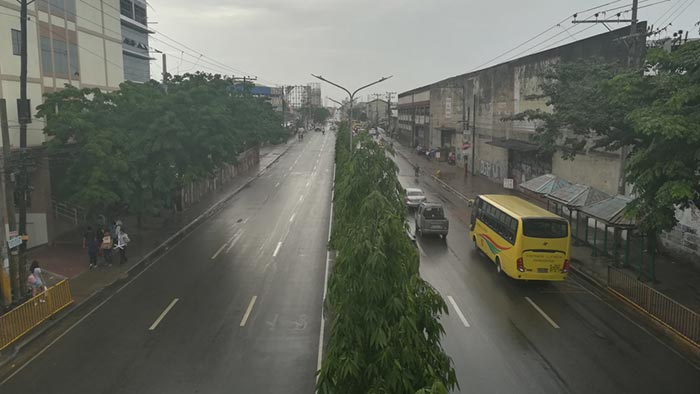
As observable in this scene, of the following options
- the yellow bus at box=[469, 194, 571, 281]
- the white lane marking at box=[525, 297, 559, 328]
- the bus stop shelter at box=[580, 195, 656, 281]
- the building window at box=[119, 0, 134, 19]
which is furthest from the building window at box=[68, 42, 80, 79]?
the building window at box=[119, 0, 134, 19]

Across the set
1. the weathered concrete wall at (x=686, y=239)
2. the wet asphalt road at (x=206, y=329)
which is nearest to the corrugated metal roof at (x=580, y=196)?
the weathered concrete wall at (x=686, y=239)

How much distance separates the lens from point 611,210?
2308cm

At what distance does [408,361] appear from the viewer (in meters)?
6.79

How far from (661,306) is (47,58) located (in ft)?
93.9

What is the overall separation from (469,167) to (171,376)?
53.6m

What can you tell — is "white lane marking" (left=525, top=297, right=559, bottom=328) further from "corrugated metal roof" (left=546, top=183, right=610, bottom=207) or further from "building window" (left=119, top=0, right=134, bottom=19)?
"building window" (left=119, top=0, right=134, bottom=19)

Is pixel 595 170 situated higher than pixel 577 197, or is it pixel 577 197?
pixel 595 170

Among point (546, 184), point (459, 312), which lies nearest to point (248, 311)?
point (459, 312)

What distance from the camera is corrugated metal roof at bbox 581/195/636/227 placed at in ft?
72.5

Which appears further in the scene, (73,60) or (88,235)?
(73,60)

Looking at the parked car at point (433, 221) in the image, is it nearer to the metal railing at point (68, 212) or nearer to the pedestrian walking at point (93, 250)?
the pedestrian walking at point (93, 250)

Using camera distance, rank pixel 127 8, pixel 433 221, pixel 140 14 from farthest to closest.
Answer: pixel 140 14, pixel 127 8, pixel 433 221

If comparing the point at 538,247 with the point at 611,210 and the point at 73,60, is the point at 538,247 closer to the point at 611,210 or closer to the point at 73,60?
the point at 611,210

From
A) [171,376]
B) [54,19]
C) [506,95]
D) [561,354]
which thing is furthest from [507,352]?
[506,95]
